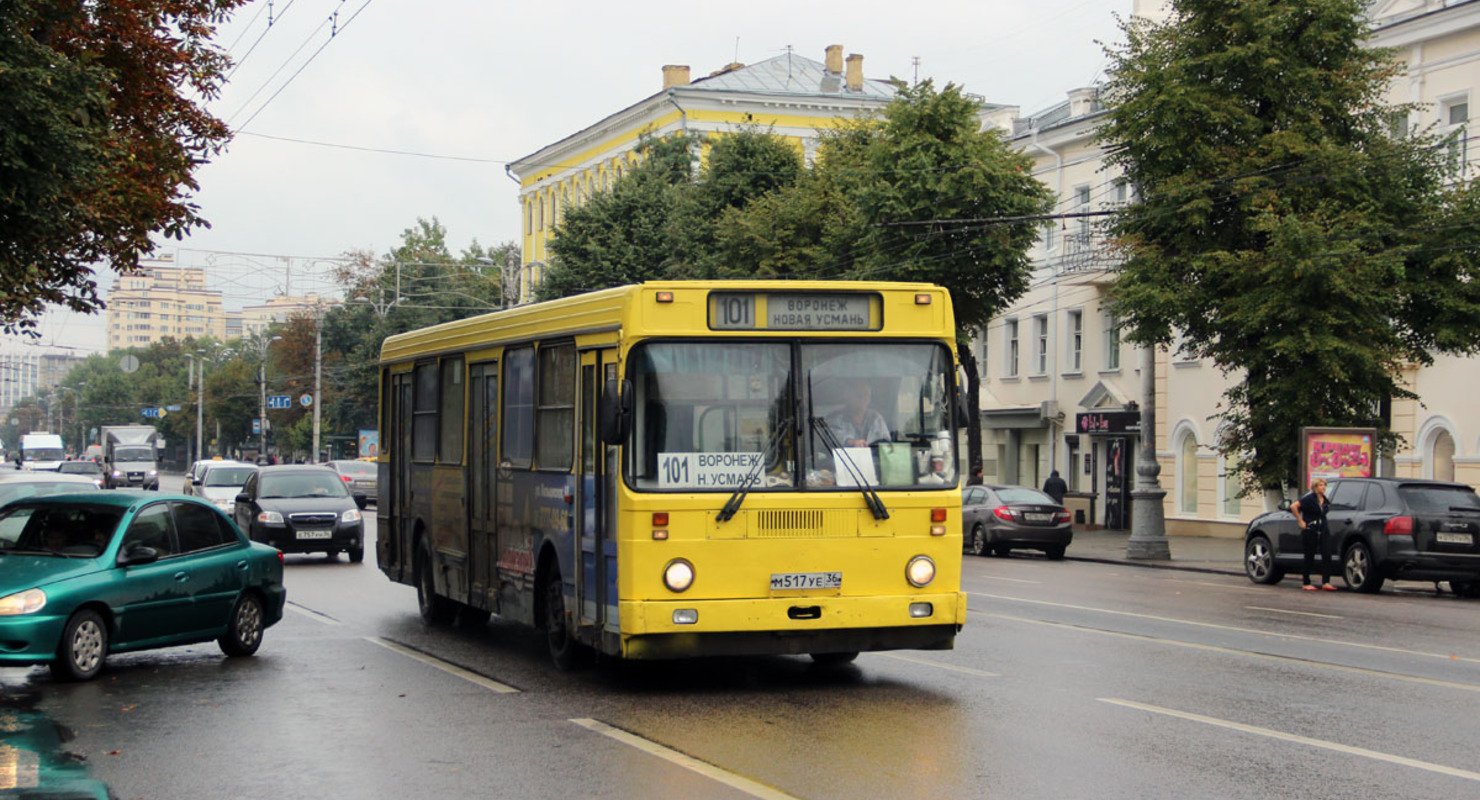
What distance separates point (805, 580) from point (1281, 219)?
815 inches

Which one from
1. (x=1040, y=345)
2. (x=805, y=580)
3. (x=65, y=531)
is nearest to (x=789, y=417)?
(x=805, y=580)

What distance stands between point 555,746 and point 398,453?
30.7ft

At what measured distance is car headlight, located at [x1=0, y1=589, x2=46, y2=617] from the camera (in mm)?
13031

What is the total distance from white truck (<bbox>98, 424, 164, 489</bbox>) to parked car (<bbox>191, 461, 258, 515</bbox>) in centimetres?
4017

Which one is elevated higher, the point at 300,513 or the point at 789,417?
the point at 789,417

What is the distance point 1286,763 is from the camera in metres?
9.47

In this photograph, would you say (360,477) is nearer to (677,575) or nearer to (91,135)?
(91,135)

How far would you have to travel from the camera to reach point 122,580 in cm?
1394

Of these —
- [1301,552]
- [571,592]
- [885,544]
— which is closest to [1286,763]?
[885,544]

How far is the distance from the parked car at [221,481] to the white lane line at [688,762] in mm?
31485

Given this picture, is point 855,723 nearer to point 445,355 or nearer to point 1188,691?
point 1188,691

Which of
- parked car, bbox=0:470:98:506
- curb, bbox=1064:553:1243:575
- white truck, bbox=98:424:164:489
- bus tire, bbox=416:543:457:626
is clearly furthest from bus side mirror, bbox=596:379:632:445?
white truck, bbox=98:424:164:489

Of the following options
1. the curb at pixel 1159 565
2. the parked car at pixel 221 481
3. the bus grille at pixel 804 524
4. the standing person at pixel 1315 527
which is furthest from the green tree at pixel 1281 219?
the parked car at pixel 221 481

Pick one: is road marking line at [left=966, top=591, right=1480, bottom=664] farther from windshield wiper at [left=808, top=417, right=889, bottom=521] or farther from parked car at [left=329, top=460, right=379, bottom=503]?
parked car at [left=329, top=460, right=379, bottom=503]
